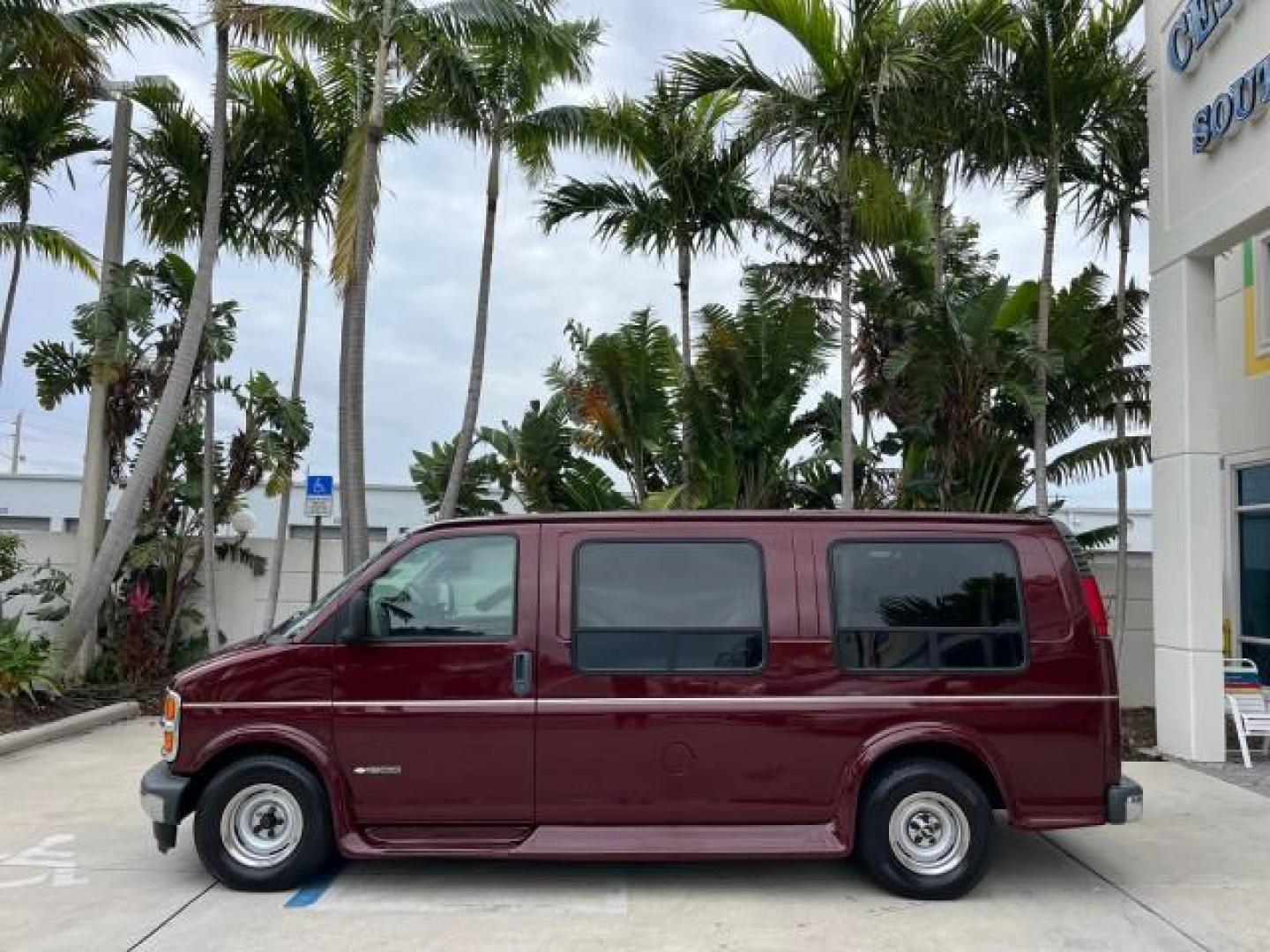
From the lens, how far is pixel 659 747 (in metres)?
5.49

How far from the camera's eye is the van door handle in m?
5.54

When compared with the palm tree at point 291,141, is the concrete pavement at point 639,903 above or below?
below

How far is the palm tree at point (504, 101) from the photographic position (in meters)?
11.7

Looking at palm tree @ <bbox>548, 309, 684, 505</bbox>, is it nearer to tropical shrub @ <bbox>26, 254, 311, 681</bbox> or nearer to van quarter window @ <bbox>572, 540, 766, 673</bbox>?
tropical shrub @ <bbox>26, 254, 311, 681</bbox>

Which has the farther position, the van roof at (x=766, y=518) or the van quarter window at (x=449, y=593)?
the van roof at (x=766, y=518)

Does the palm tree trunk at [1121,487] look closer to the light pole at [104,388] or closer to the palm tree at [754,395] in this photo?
the palm tree at [754,395]

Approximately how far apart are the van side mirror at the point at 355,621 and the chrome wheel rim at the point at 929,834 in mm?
2905

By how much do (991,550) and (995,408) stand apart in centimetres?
685

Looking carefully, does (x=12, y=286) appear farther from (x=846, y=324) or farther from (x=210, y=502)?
(x=846, y=324)

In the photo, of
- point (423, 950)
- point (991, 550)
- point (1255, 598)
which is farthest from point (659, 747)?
point (1255, 598)

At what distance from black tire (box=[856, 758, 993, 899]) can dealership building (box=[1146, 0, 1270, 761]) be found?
4626mm

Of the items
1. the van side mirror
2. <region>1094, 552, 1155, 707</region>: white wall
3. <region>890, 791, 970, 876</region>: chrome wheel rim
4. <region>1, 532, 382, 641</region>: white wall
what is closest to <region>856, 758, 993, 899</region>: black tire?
<region>890, 791, 970, 876</region>: chrome wheel rim

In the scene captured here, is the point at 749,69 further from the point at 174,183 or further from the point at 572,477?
the point at 174,183

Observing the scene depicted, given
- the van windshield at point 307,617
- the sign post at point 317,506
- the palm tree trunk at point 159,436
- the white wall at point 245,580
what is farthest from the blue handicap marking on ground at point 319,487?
the van windshield at point 307,617
